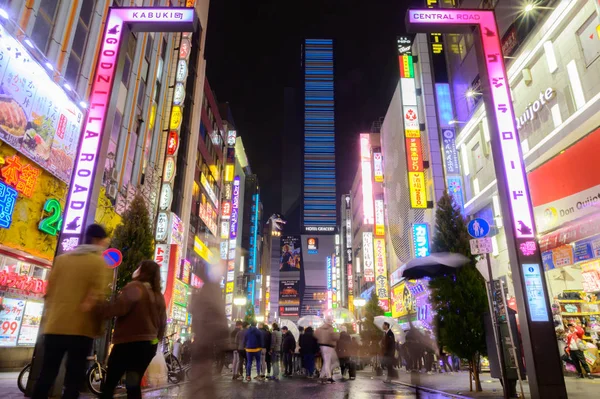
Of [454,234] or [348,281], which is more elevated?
[348,281]

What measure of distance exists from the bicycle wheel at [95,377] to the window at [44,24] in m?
9.25

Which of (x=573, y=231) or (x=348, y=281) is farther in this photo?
(x=348, y=281)

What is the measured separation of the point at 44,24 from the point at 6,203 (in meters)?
5.66

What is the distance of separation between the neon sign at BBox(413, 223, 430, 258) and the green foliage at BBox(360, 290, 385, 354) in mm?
5257

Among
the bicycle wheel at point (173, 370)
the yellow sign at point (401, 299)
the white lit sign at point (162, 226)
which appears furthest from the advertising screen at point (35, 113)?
the yellow sign at point (401, 299)

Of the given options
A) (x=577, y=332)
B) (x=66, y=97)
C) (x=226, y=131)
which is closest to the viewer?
(x=577, y=332)

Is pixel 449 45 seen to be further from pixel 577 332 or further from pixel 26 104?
pixel 26 104

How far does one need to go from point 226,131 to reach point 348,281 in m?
28.0

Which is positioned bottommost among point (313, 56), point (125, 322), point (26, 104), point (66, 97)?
point (125, 322)

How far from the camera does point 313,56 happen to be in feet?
332

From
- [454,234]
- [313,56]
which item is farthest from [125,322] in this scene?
[313,56]

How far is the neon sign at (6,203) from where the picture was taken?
10043mm

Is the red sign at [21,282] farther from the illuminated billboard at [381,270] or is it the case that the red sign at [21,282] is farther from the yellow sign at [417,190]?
the illuminated billboard at [381,270]

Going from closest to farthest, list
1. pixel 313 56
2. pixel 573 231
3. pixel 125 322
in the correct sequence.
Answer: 1. pixel 125 322
2. pixel 573 231
3. pixel 313 56
